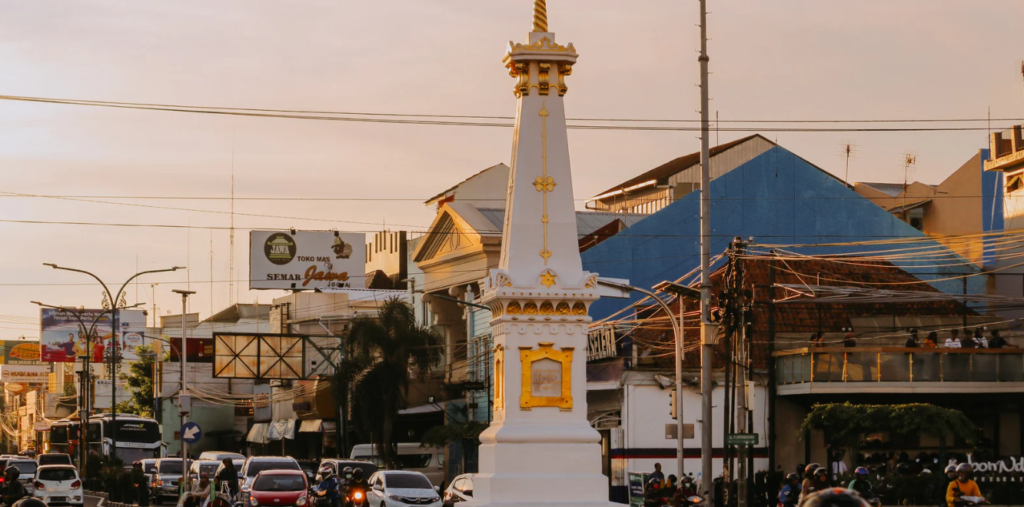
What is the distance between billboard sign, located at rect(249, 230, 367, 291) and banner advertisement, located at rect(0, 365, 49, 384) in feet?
273

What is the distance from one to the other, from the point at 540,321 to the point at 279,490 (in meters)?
19.7

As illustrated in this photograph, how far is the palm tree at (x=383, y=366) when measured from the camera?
58969 mm

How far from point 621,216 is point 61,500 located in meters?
30.7

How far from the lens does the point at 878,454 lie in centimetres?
4319

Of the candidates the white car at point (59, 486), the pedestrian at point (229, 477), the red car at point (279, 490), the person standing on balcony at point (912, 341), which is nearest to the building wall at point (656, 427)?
the person standing on balcony at point (912, 341)

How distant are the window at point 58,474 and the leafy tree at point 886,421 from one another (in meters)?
22.5

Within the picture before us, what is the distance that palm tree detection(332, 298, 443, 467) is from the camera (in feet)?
193

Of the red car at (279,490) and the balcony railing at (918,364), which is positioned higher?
the balcony railing at (918,364)

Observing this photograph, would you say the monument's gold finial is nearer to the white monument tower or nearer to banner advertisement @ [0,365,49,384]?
the white monument tower

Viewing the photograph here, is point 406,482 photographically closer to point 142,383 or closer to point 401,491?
point 401,491

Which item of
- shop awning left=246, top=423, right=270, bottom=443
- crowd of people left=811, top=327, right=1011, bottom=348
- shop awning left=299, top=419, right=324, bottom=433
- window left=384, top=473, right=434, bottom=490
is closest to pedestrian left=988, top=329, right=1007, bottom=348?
crowd of people left=811, top=327, right=1011, bottom=348

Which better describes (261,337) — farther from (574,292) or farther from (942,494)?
(574,292)

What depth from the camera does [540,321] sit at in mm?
17469

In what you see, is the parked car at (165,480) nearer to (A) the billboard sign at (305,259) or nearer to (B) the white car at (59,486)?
(B) the white car at (59,486)
